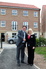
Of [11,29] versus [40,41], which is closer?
[40,41]

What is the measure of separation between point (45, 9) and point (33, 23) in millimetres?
6917

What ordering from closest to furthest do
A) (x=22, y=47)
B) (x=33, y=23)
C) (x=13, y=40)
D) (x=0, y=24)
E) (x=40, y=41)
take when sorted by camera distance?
(x=22, y=47) < (x=40, y=41) < (x=13, y=40) < (x=0, y=24) < (x=33, y=23)

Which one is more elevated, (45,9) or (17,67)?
(45,9)

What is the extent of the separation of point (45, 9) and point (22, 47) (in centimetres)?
3415

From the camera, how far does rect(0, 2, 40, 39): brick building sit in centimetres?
3366

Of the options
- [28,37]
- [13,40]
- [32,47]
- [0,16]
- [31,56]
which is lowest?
[13,40]

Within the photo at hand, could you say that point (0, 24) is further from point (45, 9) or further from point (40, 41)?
point (40, 41)

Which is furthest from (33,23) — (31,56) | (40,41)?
(31,56)

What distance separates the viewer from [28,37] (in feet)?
22.8

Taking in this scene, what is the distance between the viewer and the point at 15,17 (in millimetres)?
34188

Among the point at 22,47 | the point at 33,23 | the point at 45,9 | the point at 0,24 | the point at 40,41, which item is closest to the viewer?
the point at 22,47

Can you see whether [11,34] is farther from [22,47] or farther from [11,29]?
[22,47]

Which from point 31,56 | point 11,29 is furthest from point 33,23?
point 31,56

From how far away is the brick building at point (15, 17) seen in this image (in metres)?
33.7
